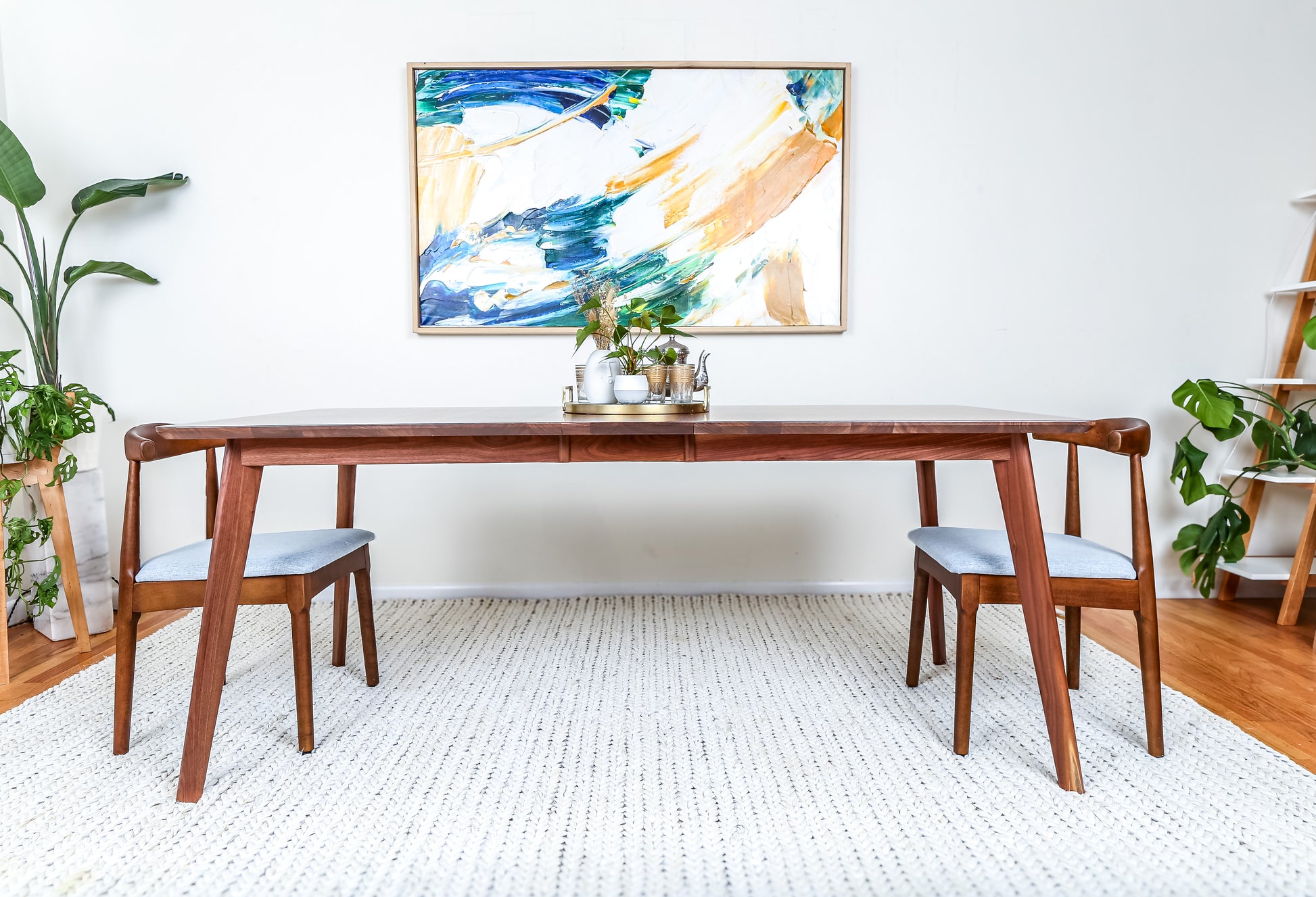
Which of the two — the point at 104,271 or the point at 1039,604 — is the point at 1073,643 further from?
the point at 104,271

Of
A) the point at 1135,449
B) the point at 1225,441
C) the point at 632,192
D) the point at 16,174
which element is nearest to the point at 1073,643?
the point at 1135,449

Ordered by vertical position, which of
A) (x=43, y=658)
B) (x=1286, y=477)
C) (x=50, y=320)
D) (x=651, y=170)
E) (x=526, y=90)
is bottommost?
(x=43, y=658)

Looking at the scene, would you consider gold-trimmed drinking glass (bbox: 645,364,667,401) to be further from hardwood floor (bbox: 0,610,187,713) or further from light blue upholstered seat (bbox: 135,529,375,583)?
hardwood floor (bbox: 0,610,187,713)

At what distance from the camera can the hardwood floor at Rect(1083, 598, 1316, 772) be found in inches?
68.1

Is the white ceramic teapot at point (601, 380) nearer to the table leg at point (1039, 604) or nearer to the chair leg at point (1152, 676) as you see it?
the table leg at point (1039, 604)

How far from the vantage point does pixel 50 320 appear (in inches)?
96.1

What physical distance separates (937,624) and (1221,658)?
0.94m

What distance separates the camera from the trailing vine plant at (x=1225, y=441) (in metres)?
2.46

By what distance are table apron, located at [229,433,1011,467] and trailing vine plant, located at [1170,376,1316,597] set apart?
1.52 metres

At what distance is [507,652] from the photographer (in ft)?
7.26

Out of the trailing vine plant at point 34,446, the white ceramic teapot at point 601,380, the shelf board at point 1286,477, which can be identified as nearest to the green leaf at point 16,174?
the trailing vine plant at point 34,446

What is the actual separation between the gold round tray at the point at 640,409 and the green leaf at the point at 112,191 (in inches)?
74.1

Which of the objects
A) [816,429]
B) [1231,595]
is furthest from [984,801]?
[1231,595]

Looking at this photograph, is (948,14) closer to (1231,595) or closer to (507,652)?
(1231,595)
